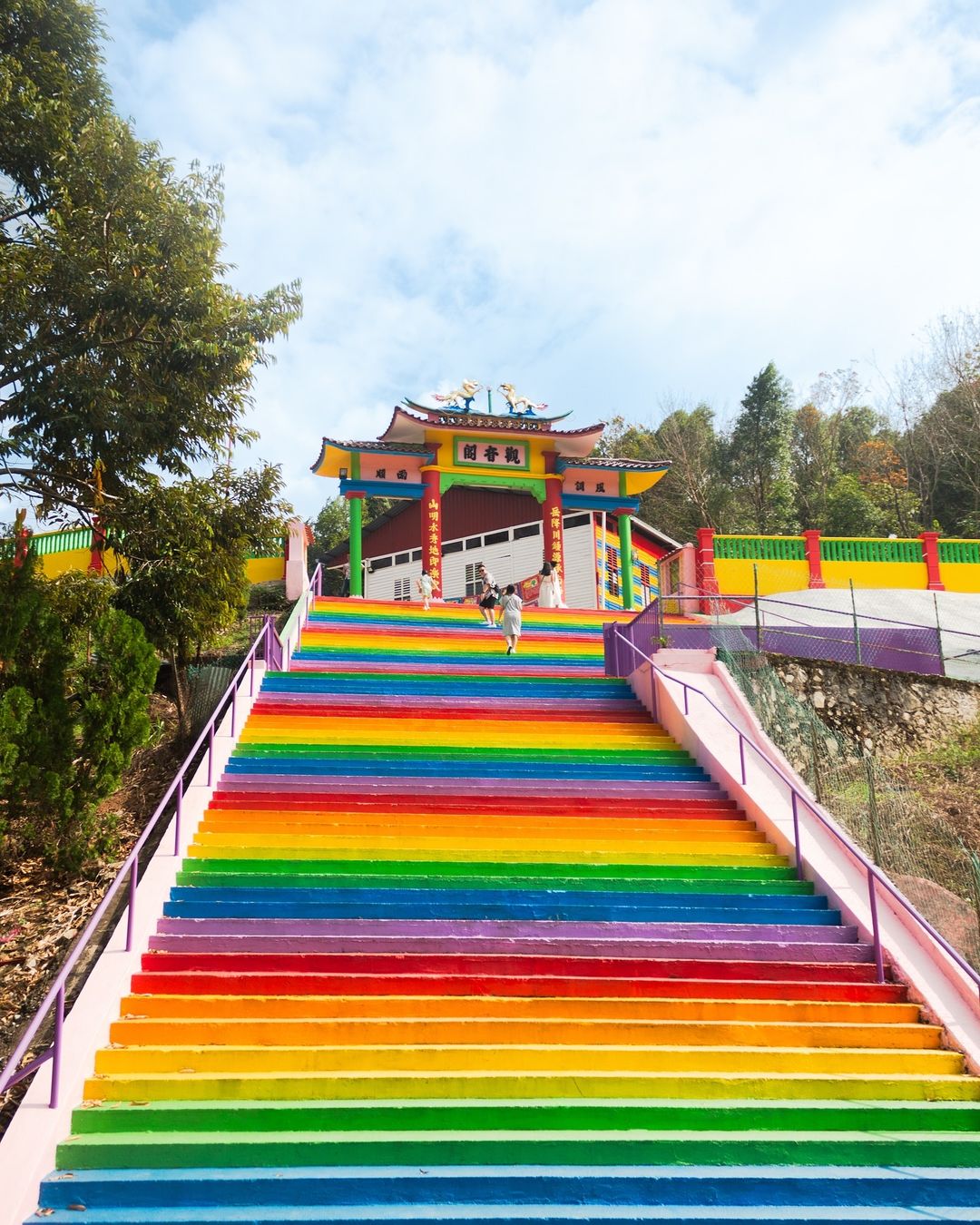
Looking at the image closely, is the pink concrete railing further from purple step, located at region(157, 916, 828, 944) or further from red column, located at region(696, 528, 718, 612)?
red column, located at region(696, 528, 718, 612)

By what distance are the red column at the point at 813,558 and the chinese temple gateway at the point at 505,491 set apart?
17.1 feet

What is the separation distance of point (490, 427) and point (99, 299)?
51.3ft

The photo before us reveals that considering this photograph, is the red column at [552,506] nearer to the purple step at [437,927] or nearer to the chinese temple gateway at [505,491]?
the chinese temple gateway at [505,491]

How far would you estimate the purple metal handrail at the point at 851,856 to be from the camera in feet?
21.4

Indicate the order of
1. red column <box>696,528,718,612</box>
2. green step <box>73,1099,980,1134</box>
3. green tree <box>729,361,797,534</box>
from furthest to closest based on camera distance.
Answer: green tree <box>729,361,797,534</box> → red column <box>696,528,718,612</box> → green step <box>73,1099,980,1134</box>

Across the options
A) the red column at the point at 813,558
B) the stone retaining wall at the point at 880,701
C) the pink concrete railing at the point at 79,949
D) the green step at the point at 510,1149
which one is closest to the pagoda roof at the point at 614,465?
the red column at the point at 813,558

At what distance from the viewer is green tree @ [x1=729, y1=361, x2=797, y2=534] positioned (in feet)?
138

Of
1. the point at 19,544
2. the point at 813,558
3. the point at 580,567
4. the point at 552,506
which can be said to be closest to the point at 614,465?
the point at 552,506

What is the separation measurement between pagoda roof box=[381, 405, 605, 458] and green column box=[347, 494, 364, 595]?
202 cm

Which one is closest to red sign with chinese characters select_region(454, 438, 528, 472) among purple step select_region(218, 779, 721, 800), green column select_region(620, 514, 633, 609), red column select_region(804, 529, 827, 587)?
green column select_region(620, 514, 633, 609)

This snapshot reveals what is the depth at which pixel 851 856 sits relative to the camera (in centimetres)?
801

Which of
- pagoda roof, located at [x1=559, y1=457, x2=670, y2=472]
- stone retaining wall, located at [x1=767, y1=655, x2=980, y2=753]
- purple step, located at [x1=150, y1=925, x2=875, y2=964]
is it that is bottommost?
purple step, located at [x1=150, y1=925, x2=875, y2=964]

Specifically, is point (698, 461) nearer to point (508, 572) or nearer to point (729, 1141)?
point (508, 572)

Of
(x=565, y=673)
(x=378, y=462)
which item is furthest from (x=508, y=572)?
(x=565, y=673)
